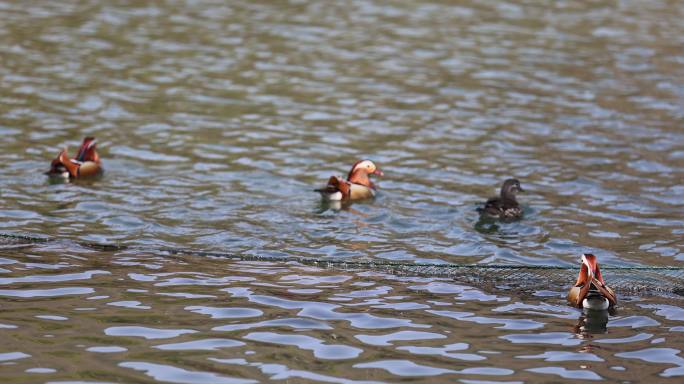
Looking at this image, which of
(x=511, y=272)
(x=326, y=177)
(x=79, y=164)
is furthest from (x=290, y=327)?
(x=79, y=164)

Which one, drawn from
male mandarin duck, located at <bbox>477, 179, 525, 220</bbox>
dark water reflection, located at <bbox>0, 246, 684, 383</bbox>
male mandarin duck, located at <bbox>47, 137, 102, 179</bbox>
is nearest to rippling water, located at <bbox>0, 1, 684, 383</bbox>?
dark water reflection, located at <bbox>0, 246, 684, 383</bbox>

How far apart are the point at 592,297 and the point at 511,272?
124 cm

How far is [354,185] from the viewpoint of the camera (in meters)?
15.1

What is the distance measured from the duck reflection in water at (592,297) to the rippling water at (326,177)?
0.13 m

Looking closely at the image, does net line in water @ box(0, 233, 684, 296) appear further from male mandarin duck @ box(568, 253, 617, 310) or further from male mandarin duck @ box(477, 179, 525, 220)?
male mandarin duck @ box(477, 179, 525, 220)

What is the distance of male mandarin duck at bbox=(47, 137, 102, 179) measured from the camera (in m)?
15.3

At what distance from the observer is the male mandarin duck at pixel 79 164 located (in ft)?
50.2

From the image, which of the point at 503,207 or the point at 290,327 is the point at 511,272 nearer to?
the point at 503,207

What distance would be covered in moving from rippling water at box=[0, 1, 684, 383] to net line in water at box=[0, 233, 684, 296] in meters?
0.20

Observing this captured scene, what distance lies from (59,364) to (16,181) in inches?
283

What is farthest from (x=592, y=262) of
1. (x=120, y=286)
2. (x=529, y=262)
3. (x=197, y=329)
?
(x=120, y=286)

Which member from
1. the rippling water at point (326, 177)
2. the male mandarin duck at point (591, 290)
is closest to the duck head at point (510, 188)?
the rippling water at point (326, 177)

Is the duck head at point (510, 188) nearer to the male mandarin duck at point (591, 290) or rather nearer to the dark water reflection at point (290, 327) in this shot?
the dark water reflection at point (290, 327)

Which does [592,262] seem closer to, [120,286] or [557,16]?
[120,286]
